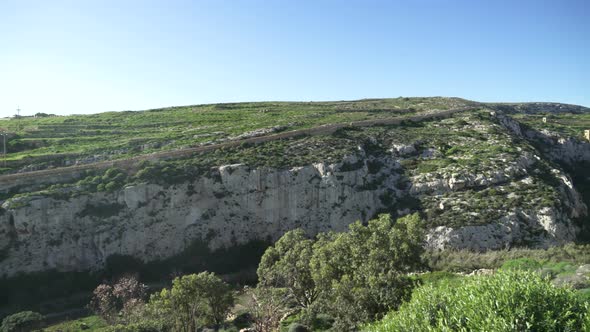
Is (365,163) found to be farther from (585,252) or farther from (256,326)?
(256,326)

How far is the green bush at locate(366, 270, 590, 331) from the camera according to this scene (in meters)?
10.3

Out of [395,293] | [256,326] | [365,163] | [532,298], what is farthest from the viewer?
[365,163]

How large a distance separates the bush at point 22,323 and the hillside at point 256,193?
30.5ft

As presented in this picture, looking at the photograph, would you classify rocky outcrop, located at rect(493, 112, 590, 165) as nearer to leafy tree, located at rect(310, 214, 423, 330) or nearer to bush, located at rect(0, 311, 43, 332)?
leafy tree, located at rect(310, 214, 423, 330)

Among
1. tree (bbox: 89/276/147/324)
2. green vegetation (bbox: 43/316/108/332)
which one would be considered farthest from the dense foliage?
green vegetation (bbox: 43/316/108/332)

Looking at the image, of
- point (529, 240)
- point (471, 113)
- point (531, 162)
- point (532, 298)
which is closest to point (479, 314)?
point (532, 298)

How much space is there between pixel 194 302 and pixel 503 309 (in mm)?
22228

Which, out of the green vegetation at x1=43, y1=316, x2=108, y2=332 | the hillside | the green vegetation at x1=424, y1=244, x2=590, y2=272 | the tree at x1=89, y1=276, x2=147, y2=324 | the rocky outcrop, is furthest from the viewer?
the rocky outcrop

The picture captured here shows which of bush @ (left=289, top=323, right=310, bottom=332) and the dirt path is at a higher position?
the dirt path

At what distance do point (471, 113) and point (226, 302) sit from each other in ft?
216

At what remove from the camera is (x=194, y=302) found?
2748 cm

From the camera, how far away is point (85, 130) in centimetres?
7512

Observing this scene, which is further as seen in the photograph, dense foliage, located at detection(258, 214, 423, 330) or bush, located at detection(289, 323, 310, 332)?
bush, located at detection(289, 323, 310, 332)

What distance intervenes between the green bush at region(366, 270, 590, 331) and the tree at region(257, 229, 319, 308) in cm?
1478
